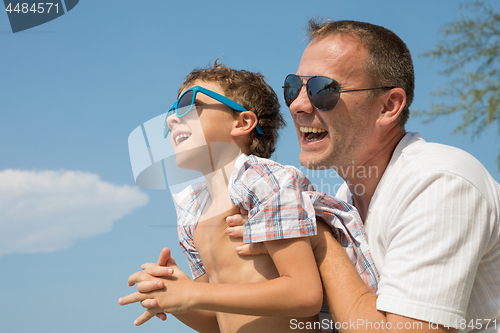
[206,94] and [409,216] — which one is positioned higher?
[206,94]

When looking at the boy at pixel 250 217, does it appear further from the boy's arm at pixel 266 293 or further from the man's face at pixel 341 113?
the man's face at pixel 341 113

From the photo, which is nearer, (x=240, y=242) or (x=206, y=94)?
(x=240, y=242)

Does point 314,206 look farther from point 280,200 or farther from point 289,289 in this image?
point 289,289

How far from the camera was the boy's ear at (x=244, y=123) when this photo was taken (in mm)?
2737

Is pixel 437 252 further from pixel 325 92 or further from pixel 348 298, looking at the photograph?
pixel 325 92

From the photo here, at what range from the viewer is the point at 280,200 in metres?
2.19

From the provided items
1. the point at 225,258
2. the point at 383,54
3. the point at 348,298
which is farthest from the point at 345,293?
the point at 383,54

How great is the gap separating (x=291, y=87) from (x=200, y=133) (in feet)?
2.71

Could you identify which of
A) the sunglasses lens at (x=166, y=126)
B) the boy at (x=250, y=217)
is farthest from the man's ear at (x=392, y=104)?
the sunglasses lens at (x=166, y=126)

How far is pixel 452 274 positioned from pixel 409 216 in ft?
1.05

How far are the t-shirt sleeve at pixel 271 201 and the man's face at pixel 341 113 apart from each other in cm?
64

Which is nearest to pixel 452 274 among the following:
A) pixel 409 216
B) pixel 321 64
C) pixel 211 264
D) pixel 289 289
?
pixel 409 216

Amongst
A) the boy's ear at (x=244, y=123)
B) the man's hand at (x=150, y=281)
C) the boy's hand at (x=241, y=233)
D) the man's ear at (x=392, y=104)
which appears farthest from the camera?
the man's ear at (x=392, y=104)

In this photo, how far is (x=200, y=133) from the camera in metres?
2.60
